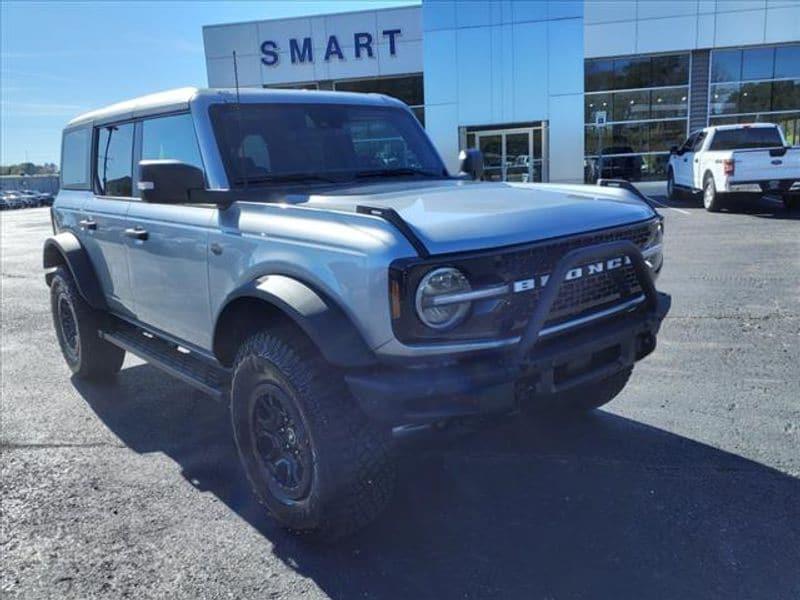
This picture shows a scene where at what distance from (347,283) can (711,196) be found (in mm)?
14678

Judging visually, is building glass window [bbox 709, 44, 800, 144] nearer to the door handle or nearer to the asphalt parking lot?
the asphalt parking lot

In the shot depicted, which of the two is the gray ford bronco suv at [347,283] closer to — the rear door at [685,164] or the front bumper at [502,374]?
the front bumper at [502,374]

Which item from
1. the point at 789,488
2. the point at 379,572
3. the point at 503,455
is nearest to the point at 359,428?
the point at 379,572

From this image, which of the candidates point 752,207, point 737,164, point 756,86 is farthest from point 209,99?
point 756,86

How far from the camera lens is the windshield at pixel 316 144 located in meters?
3.77

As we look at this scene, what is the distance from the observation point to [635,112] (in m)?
23.5

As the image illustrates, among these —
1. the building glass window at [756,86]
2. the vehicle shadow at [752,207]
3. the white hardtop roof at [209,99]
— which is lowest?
the vehicle shadow at [752,207]

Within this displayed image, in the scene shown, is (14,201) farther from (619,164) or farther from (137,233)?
(137,233)

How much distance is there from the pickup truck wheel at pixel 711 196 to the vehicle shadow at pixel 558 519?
12.5 meters

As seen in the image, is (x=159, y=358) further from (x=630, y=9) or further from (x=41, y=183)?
(x=41, y=183)

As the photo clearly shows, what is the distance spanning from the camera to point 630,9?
2222 centimetres

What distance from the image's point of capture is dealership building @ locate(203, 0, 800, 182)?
2120 cm

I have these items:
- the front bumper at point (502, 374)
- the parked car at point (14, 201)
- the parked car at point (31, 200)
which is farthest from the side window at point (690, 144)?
the parked car at point (31, 200)

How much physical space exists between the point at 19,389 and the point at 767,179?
44.5 feet
